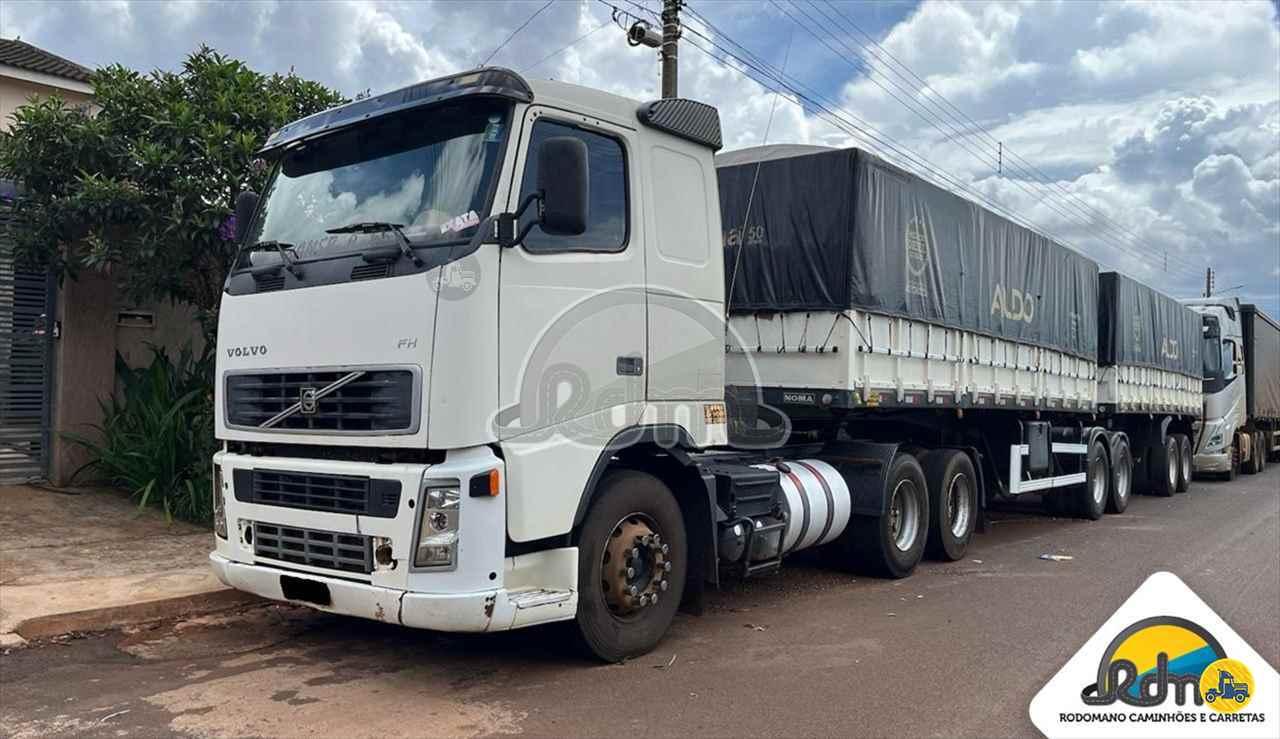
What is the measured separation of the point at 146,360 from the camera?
32.9 feet

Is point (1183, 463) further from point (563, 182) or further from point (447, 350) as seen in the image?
point (447, 350)

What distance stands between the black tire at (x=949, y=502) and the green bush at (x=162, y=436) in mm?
6491

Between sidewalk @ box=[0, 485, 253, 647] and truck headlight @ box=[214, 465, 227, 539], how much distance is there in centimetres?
115

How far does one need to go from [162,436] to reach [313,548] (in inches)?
194

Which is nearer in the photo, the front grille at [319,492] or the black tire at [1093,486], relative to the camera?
the front grille at [319,492]

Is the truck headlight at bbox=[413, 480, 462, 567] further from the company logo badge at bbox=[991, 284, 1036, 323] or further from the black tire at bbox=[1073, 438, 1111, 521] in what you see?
the black tire at bbox=[1073, 438, 1111, 521]

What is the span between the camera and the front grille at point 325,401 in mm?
4625

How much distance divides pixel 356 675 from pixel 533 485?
1.55 m

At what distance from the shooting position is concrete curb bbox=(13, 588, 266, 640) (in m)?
5.73

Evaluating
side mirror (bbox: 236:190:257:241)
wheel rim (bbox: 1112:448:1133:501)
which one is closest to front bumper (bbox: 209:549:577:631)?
side mirror (bbox: 236:190:257:241)

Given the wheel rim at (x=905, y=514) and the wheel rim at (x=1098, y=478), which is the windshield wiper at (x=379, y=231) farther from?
the wheel rim at (x=1098, y=478)

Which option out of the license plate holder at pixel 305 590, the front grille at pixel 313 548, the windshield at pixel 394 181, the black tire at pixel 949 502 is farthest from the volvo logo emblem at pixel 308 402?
the black tire at pixel 949 502

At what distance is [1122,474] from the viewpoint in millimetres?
13922
